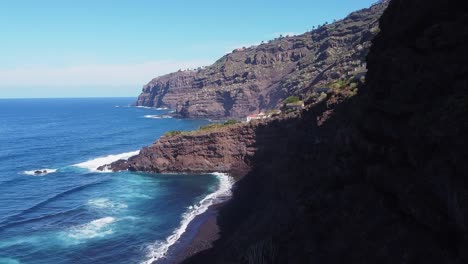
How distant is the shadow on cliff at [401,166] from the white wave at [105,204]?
40.9 metres

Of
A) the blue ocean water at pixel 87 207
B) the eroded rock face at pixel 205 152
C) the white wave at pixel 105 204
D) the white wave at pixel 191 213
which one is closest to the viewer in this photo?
the white wave at pixel 191 213

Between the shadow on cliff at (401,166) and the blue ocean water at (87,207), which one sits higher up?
the shadow on cliff at (401,166)

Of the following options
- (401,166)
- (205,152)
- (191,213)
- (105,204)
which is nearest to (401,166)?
(401,166)

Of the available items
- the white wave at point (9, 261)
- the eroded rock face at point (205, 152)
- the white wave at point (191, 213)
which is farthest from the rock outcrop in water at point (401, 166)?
the eroded rock face at point (205, 152)

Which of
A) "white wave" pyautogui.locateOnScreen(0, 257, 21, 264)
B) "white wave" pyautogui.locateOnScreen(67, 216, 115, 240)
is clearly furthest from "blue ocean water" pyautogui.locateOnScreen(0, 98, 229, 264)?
"white wave" pyautogui.locateOnScreen(0, 257, 21, 264)

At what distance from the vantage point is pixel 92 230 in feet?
162

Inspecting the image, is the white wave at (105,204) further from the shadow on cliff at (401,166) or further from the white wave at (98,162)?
the shadow on cliff at (401,166)

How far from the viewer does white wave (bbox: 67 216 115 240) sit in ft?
156

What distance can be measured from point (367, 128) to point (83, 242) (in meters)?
37.4

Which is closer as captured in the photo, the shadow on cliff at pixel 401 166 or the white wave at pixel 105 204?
the shadow on cliff at pixel 401 166

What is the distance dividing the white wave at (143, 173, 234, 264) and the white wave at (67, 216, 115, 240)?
27.1 ft

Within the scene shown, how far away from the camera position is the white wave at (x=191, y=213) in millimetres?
42000

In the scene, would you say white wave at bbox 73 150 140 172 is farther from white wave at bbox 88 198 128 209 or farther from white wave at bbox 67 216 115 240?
white wave at bbox 67 216 115 240

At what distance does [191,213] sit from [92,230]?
13.2 m
